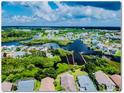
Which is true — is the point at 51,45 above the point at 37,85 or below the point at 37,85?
above

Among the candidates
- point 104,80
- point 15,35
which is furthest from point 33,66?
point 104,80

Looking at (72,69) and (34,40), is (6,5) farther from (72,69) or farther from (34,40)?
(72,69)

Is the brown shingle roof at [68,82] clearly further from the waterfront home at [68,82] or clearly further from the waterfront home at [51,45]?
the waterfront home at [51,45]

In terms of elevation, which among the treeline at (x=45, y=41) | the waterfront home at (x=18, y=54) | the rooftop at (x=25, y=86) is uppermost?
the treeline at (x=45, y=41)

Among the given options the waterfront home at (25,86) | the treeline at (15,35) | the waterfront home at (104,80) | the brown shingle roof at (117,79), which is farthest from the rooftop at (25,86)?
the brown shingle roof at (117,79)

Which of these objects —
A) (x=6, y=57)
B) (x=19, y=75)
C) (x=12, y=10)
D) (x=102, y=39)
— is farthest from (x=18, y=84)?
(x=102, y=39)

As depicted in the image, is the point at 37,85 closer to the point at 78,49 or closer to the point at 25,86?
the point at 25,86
